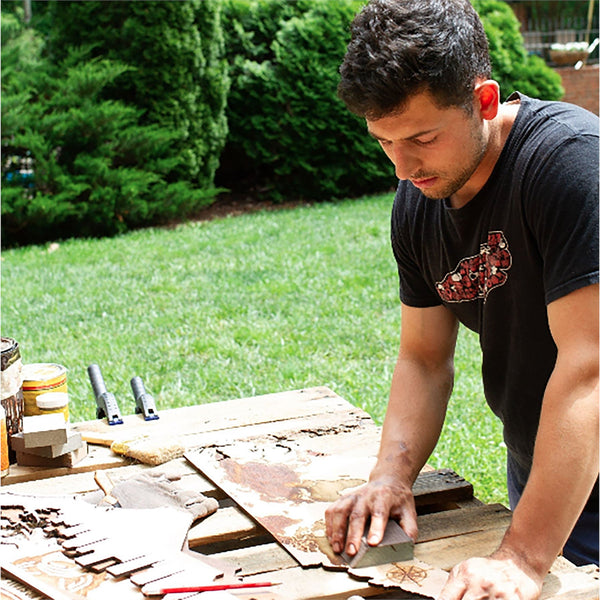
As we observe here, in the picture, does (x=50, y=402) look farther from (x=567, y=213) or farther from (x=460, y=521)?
(x=567, y=213)

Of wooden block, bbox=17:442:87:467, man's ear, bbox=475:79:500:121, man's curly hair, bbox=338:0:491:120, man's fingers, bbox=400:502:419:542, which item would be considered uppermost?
man's curly hair, bbox=338:0:491:120

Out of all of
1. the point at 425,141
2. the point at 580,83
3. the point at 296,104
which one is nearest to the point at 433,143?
the point at 425,141

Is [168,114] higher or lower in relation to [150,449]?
higher

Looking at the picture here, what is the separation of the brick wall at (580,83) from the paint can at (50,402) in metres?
11.6

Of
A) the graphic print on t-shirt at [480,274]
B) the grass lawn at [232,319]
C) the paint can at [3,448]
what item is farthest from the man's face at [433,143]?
the grass lawn at [232,319]

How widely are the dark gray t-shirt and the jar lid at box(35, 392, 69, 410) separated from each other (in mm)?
972

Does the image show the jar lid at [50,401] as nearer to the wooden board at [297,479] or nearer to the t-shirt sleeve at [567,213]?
the wooden board at [297,479]

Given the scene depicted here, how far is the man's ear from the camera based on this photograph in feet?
5.64

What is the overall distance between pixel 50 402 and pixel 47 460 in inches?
6.3

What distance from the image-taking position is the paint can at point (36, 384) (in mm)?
2322

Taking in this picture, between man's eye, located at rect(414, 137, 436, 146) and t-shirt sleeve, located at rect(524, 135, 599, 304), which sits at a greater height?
man's eye, located at rect(414, 137, 436, 146)

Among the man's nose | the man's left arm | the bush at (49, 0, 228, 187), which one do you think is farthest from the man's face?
the bush at (49, 0, 228, 187)

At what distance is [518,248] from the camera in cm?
174

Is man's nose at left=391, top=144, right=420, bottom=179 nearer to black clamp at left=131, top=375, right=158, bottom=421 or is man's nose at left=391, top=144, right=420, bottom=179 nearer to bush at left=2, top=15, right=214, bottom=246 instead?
black clamp at left=131, top=375, right=158, bottom=421
